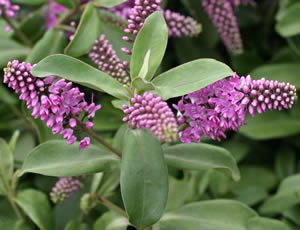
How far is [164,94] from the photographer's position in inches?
31.4

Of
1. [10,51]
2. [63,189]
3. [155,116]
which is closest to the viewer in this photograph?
[155,116]

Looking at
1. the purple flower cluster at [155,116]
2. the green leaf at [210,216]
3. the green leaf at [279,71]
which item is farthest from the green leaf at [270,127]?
the purple flower cluster at [155,116]

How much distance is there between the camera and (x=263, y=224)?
1.15 metres

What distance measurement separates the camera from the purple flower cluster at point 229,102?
81 centimetres

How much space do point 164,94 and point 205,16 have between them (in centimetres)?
100

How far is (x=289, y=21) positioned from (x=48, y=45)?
937 millimetres

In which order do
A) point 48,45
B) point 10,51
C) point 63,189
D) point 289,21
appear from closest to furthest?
point 63,189, point 48,45, point 10,51, point 289,21

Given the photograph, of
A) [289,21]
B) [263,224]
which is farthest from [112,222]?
[289,21]

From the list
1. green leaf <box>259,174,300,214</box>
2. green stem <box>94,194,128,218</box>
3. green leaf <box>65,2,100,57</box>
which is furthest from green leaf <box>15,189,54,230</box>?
green leaf <box>259,174,300,214</box>

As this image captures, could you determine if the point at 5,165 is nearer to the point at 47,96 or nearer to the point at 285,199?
the point at 47,96

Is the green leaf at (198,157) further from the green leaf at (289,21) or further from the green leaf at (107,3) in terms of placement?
the green leaf at (289,21)

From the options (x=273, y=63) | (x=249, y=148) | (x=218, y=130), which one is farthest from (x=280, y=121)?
(x=218, y=130)

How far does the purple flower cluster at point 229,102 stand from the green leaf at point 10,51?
2.32 feet

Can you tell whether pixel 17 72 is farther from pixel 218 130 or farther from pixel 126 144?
pixel 218 130
